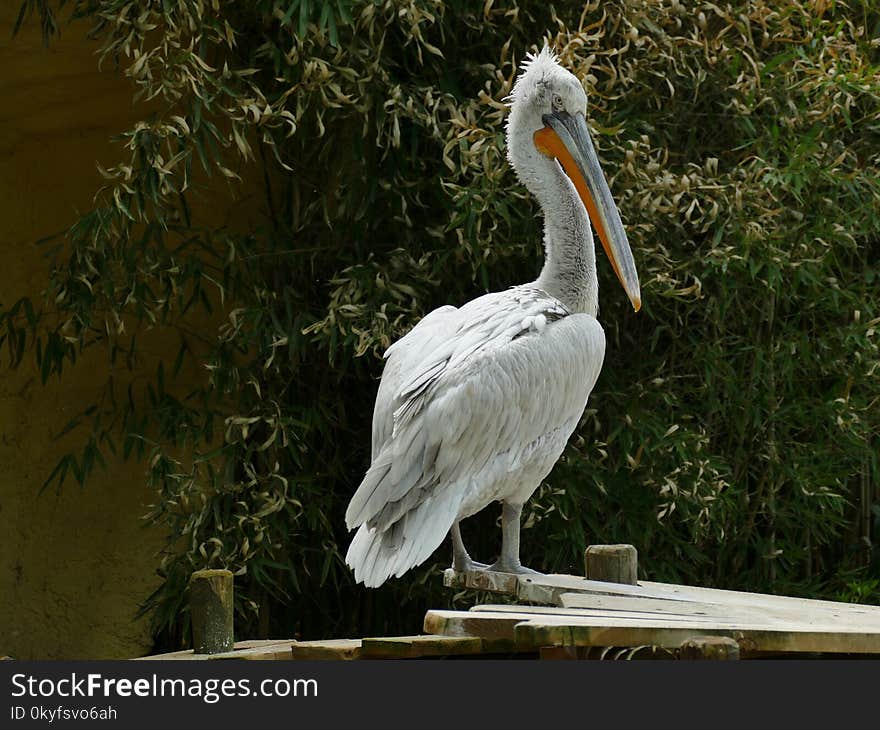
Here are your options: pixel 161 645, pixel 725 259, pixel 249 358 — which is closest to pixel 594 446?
pixel 725 259

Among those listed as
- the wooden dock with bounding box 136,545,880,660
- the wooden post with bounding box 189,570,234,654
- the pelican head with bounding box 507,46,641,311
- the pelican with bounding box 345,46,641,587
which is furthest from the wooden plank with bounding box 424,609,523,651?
the pelican head with bounding box 507,46,641,311

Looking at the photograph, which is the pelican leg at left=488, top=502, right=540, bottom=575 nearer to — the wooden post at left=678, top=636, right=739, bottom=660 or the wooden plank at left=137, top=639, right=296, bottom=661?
the wooden plank at left=137, top=639, right=296, bottom=661

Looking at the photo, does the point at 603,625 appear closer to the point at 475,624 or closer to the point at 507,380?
the point at 475,624

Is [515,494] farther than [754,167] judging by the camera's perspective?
No

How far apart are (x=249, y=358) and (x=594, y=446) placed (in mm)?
1619

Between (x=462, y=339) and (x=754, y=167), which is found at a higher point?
(x=754, y=167)

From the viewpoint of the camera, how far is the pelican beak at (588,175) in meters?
4.19

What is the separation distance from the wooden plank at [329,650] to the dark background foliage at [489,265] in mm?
1361

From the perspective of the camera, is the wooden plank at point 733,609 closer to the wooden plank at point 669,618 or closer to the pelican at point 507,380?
the wooden plank at point 669,618

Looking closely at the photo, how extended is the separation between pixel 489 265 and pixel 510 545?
4.69 ft

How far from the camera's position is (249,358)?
5.75 m

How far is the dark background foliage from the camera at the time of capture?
477 centimetres

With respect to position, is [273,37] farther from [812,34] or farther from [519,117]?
[812,34]

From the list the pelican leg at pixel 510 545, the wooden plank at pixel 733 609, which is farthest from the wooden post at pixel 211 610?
the wooden plank at pixel 733 609
